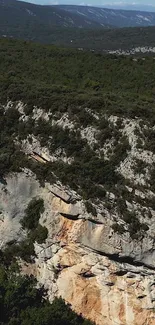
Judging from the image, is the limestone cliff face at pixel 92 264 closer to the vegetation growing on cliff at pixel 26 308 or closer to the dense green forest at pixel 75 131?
the dense green forest at pixel 75 131

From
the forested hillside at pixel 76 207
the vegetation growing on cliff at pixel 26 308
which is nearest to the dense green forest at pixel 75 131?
the forested hillside at pixel 76 207

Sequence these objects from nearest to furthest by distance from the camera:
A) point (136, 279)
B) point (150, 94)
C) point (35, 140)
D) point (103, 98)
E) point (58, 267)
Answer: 1. point (136, 279)
2. point (58, 267)
3. point (35, 140)
4. point (103, 98)
5. point (150, 94)

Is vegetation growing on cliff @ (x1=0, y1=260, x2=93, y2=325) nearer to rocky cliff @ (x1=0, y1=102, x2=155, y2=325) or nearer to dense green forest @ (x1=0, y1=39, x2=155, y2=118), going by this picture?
rocky cliff @ (x1=0, y1=102, x2=155, y2=325)

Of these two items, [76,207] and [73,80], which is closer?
[76,207]

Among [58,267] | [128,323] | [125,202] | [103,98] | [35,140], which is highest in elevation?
[103,98]

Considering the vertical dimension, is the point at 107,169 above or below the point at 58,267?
above

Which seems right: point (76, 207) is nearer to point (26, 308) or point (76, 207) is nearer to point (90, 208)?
point (90, 208)

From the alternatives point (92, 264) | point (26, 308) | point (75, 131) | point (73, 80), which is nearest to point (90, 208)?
point (92, 264)

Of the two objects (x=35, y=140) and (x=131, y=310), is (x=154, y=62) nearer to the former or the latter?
(x=35, y=140)

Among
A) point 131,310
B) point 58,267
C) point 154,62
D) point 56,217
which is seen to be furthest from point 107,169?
point 154,62
